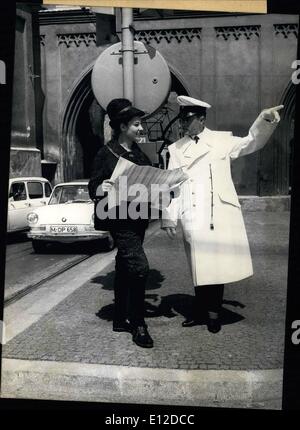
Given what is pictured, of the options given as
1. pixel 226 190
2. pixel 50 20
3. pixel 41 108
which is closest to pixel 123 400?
pixel 226 190

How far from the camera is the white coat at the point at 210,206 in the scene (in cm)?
349

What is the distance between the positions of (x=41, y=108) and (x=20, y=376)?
1903 millimetres

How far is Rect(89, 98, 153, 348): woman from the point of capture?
3.28m

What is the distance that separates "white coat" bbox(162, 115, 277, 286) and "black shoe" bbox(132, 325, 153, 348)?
51cm

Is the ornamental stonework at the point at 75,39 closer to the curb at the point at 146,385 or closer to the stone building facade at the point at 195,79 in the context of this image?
the stone building facade at the point at 195,79

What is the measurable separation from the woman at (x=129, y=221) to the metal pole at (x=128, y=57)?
9 cm

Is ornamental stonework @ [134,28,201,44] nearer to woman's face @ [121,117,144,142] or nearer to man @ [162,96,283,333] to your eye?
man @ [162,96,283,333]

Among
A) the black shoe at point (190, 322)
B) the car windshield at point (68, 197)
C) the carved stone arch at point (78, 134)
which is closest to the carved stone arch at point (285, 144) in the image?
the black shoe at point (190, 322)

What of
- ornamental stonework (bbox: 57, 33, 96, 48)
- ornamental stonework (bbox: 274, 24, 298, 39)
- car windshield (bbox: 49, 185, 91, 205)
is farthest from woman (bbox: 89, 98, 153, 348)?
car windshield (bbox: 49, 185, 91, 205)

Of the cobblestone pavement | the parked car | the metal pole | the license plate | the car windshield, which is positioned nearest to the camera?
the metal pole

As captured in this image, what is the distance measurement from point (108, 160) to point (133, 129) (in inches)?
10.7

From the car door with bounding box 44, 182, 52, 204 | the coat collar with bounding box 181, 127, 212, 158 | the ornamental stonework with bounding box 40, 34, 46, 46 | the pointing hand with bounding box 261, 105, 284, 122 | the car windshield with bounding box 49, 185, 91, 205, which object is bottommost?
the car windshield with bounding box 49, 185, 91, 205

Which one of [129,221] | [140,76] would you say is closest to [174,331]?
[129,221]

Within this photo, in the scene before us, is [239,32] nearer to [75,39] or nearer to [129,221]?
[75,39]
